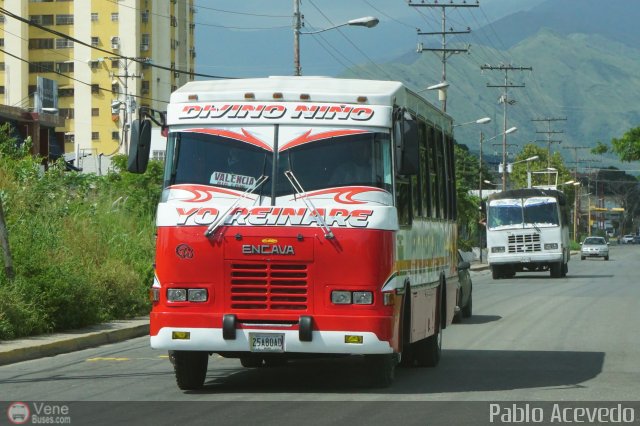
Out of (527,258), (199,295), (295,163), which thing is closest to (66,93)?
(527,258)

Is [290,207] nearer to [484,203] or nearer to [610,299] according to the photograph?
[610,299]

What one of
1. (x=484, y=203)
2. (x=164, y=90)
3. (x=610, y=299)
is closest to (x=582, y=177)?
(x=164, y=90)

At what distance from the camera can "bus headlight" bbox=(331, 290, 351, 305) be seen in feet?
41.2

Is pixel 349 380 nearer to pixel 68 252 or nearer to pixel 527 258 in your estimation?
pixel 68 252

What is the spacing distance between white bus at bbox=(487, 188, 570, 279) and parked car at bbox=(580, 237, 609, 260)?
1441 inches

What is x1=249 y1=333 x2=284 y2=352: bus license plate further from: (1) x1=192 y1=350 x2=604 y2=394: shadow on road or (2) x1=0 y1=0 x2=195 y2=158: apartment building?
(2) x1=0 y1=0 x2=195 y2=158: apartment building

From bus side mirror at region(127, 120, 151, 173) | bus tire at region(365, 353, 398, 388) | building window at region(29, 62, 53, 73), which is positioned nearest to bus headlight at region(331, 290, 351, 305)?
bus tire at region(365, 353, 398, 388)

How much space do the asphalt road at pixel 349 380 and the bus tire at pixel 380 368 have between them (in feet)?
0.33

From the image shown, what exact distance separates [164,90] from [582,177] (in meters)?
96.1

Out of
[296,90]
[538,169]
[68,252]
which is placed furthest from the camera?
[538,169]

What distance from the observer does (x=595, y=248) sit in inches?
3428

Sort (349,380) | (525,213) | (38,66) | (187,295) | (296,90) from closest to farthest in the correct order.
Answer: (187,295)
(296,90)
(349,380)
(525,213)
(38,66)

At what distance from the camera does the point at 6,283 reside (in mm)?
19109

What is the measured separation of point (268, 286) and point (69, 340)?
261 inches
